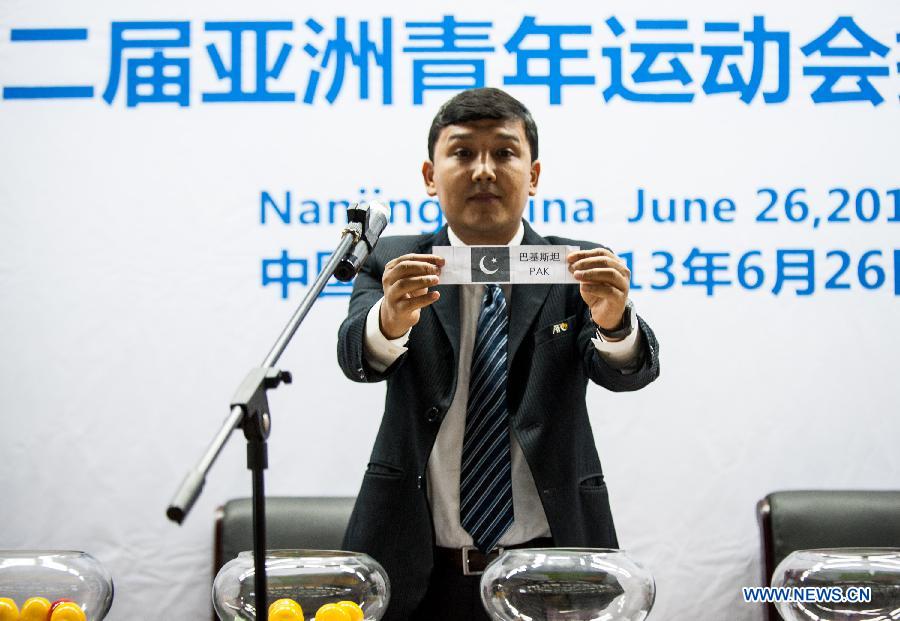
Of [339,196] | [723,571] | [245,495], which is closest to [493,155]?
[339,196]

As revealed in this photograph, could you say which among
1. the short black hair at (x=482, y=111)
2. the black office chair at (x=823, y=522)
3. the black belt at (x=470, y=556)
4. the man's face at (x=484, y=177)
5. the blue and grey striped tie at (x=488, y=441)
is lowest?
the black office chair at (x=823, y=522)

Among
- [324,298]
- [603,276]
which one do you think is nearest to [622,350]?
[603,276]

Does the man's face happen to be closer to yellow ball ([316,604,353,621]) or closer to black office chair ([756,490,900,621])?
yellow ball ([316,604,353,621])

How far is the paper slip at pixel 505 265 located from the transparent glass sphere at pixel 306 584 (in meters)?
0.59

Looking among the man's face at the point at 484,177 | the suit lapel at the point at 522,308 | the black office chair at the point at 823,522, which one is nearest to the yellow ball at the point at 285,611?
the suit lapel at the point at 522,308

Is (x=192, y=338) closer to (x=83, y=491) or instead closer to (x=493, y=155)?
(x=83, y=491)

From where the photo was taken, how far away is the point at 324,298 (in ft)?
9.11

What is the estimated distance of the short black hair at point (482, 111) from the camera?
1900 millimetres

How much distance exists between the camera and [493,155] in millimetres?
1885

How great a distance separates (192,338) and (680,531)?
168cm

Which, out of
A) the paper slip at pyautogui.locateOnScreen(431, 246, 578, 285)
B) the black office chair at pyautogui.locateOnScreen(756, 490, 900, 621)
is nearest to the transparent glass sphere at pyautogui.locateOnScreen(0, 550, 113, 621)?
the paper slip at pyautogui.locateOnScreen(431, 246, 578, 285)

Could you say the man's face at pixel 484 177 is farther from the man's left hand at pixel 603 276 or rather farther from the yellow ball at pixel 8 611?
the yellow ball at pixel 8 611

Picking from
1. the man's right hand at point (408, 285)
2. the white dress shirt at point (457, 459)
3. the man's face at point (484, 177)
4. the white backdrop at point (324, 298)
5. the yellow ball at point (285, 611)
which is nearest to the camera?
the yellow ball at point (285, 611)

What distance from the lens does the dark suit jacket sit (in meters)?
1.71
